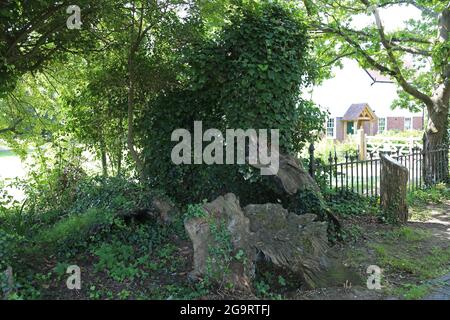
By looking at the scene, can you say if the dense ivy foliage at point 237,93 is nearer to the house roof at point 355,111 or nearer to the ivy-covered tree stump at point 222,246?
the ivy-covered tree stump at point 222,246

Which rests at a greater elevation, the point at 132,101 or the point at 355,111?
the point at 355,111

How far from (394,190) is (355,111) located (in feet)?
82.2

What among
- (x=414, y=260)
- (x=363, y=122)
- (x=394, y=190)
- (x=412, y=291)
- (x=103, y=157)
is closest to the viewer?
(x=412, y=291)

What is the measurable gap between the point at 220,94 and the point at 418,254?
152 inches

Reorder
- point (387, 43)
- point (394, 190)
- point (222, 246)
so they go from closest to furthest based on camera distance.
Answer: point (222, 246) → point (394, 190) → point (387, 43)

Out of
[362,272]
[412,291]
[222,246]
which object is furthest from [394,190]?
[222,246]

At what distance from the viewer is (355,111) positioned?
102 ft

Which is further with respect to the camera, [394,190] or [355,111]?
[355,111]

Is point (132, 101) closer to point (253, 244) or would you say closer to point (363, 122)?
point (253, 244)

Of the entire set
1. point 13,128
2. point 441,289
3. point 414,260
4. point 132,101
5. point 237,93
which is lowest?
point 441,289

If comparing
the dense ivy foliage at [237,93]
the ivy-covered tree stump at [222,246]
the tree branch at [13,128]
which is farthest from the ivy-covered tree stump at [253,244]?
the tree branch at [13,128]

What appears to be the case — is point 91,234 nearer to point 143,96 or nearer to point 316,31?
point 143,96

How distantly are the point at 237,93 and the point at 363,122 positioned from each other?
28528mm
